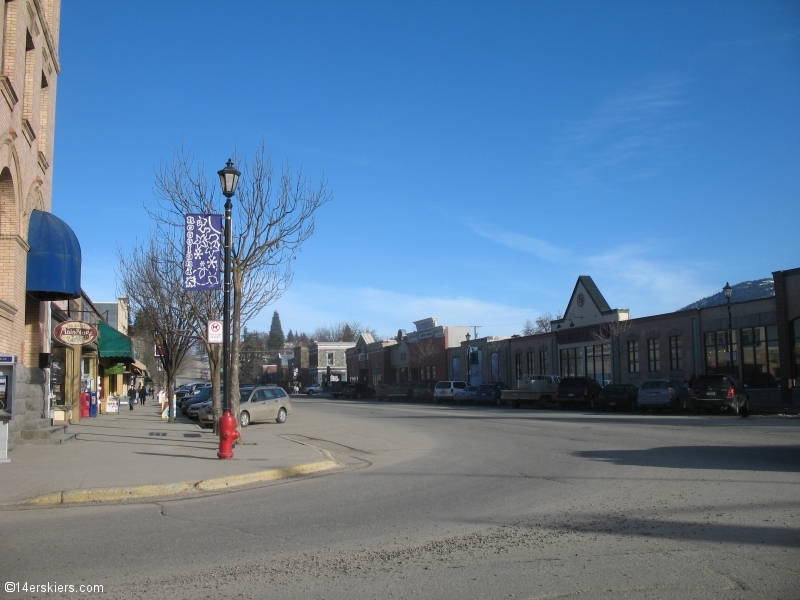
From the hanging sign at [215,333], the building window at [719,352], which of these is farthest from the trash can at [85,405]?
the building window at [719,352]

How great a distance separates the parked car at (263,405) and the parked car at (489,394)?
20.2 m

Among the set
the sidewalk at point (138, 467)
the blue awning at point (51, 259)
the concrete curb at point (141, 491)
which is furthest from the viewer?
the blue awning at point (51, 259)

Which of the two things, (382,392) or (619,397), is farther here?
(382,392)

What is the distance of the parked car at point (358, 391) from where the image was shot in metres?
69.6

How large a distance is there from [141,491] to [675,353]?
3959cm

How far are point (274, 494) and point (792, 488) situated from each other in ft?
24.6

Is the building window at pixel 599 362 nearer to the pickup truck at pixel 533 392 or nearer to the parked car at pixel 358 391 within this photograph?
the pickup truck at pixel 533 392

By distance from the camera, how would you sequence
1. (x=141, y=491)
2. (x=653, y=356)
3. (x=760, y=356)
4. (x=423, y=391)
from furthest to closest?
(x=423, y=391)
(x=653, y=356)
(x=760, y=356)
(x=141, y=491)

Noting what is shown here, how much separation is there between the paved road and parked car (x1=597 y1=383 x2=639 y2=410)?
2270 centimetres

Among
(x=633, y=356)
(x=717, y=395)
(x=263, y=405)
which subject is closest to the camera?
(x=263, y=405)

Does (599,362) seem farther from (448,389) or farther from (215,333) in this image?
(215,333)

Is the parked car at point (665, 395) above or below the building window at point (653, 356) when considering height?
below

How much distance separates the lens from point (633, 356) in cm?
4906

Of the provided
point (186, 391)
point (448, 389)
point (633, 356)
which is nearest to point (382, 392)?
point (448, 389)
